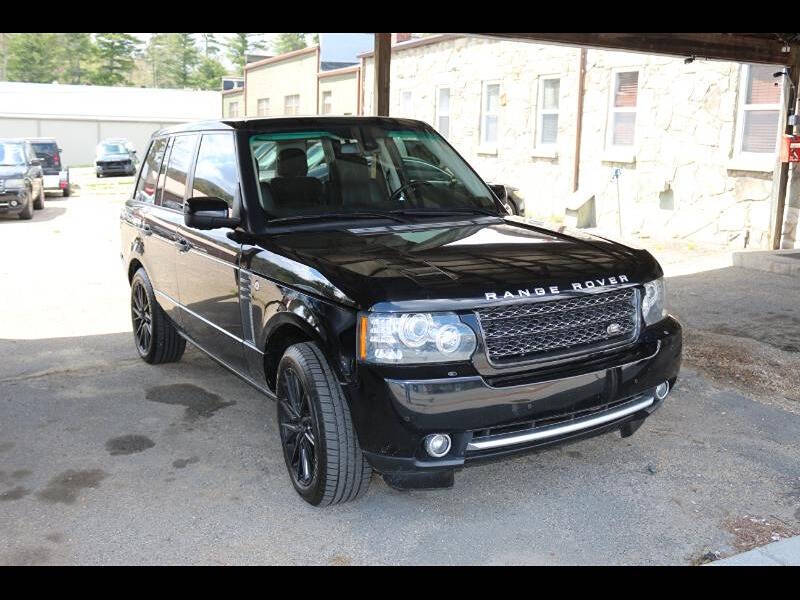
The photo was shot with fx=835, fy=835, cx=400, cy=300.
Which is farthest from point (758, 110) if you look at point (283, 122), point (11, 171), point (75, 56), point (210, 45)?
point (210, 45)

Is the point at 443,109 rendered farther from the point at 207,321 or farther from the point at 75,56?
the point at 75,56

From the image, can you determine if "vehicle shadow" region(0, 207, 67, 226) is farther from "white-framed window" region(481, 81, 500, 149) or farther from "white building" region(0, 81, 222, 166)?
"white building" region(0, 81, 222, 166)

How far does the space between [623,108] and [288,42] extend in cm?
9622

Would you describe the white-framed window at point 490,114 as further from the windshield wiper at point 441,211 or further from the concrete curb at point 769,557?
the concrete curb at point 769,557

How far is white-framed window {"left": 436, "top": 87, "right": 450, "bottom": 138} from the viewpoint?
67.3 ft

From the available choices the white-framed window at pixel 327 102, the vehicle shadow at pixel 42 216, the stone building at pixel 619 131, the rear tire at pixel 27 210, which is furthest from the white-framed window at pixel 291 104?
the rear tire at pixel 27 210

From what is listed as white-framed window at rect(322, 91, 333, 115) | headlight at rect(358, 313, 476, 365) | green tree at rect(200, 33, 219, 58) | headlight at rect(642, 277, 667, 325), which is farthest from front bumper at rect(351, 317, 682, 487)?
green tree at rect(200, 33, 219, 58)

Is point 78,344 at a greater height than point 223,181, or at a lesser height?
lesser

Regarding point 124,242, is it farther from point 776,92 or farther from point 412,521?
point 776,92

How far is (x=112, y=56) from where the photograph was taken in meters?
81.9

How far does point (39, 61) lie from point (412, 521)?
89.6 metres

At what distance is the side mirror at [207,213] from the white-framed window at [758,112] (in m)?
10.3
